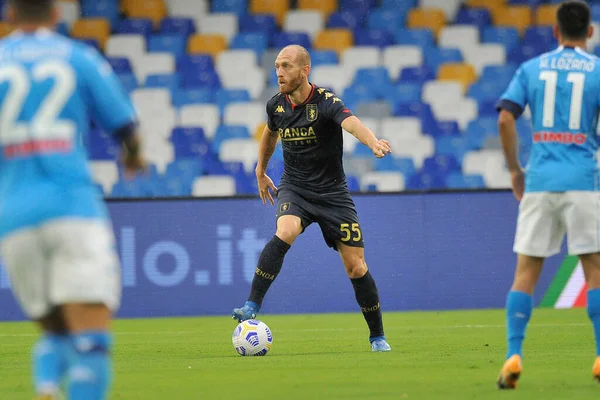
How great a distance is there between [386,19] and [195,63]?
335 centimetres

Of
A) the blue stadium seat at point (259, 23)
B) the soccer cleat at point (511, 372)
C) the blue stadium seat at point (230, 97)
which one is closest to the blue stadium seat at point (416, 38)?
the blue stadium seat at point (259, 23)

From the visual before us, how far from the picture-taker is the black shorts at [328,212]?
877cm

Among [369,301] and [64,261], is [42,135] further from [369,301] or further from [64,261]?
[369,301]

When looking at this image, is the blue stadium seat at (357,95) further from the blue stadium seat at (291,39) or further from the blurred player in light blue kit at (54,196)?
the blurred player in light blue kit at (54,196)

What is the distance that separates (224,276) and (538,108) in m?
8.13

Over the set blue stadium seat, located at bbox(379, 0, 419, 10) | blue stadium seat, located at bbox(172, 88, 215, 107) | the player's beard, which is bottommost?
blue stadium seat, located at bbox(172, 88, 215, 107)

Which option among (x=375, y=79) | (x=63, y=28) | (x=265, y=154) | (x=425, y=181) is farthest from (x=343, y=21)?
(x=265, y=154)

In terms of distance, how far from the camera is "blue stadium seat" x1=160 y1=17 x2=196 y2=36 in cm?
1919

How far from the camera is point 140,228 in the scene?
44.8 feet

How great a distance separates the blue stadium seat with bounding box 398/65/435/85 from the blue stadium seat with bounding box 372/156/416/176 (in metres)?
1.81

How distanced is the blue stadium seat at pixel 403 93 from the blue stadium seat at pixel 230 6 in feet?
10.2

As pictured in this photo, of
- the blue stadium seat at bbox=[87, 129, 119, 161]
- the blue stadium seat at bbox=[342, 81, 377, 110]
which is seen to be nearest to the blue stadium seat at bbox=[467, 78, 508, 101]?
the blue stadium seat at bbox=[342, 81, 377, 110]

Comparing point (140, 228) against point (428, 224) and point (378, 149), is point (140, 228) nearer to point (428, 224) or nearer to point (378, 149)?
point (428, 224)

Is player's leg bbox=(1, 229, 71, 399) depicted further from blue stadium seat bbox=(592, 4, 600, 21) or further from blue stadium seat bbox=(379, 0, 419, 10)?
blue stadium seat bbox=(592, 4, 600, 21)
